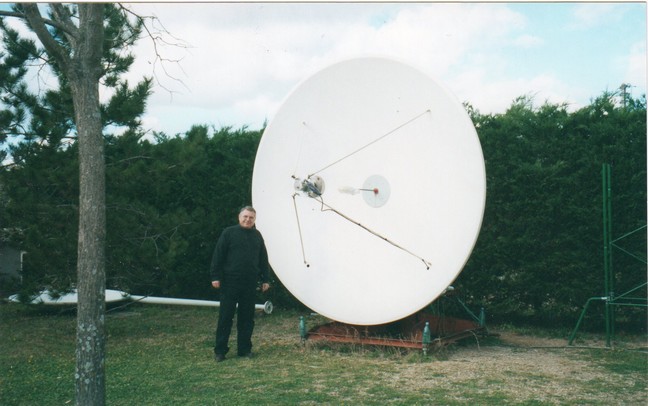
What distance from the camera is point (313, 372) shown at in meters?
5.28

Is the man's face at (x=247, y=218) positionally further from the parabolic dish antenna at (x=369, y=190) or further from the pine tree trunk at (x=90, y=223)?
the pine tree trunk at (x=90, y=223)

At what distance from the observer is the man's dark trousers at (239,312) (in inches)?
234

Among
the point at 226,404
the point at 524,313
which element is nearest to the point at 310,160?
the point at 226,404

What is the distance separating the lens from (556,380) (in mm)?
5004

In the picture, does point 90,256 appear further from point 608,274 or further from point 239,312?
point 608,274

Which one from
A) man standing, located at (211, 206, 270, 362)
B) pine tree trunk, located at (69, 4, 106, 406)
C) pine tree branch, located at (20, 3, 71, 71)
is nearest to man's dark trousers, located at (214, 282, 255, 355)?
man standing, located at (211, 206, 270, 362)

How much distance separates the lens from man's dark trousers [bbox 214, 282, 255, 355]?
5934 millimetres

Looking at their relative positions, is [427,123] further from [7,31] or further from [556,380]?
[7,31]

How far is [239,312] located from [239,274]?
0.38m

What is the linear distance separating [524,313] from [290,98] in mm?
3767

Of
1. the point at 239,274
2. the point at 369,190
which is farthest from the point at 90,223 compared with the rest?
the point at 369,190

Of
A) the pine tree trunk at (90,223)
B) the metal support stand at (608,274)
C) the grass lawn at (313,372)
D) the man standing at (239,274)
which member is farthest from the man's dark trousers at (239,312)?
the metal support stand at (608,274)

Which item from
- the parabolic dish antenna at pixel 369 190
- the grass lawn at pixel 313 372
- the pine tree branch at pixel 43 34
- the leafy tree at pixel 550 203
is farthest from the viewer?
the leafy tree at pixel 550 203

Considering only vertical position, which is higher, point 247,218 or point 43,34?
point 43,34
